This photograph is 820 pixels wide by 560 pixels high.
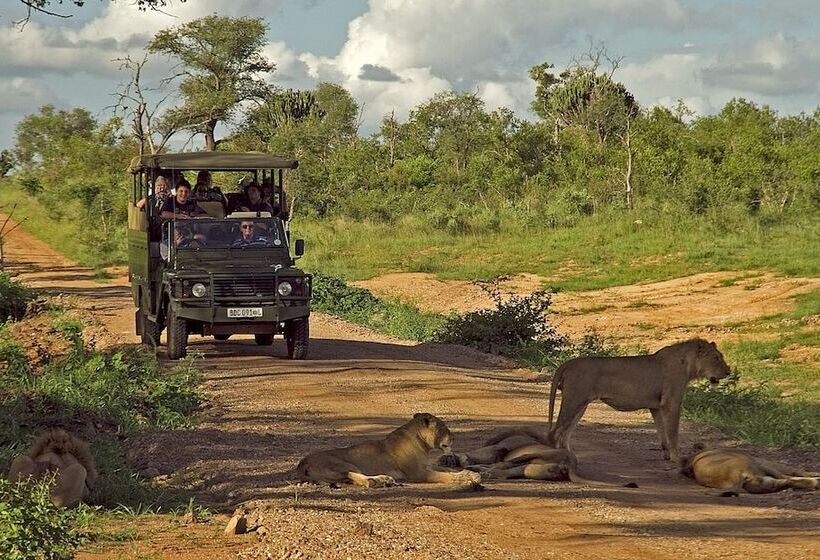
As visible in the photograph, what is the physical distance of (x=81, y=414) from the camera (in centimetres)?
975

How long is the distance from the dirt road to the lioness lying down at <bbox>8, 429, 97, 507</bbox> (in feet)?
1.82

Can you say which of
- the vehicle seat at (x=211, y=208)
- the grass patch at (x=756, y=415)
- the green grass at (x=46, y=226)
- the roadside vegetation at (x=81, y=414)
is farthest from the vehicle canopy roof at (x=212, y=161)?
the green grass at (x=46, y=226)

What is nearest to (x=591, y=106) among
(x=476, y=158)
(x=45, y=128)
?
(x=476, y=158)

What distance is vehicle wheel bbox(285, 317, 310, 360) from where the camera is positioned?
44.7ft

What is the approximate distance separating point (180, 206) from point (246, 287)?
147 centimetres

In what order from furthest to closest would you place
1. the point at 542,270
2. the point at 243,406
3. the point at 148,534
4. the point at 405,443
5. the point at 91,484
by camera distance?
the point at 542,270, the point at 243,406, the point at 405,443, the point at 91,484, the point at 148,534

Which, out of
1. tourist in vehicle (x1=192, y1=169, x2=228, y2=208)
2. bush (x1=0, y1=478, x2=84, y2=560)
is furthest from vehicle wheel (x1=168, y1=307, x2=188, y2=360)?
bush (x1=0, y1=478, x2=84, y2=560)

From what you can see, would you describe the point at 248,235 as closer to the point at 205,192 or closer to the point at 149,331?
the point at 205,192

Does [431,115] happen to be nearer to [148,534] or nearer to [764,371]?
[764,371]

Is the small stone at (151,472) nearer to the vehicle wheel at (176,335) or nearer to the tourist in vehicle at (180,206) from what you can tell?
the vehicle wheel at (176,335)

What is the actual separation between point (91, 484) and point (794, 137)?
44.9 meters

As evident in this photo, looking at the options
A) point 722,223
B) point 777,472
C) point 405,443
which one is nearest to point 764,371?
point 777,472

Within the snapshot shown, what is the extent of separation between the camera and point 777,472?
784cm

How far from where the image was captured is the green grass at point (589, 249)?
26.4 metres
